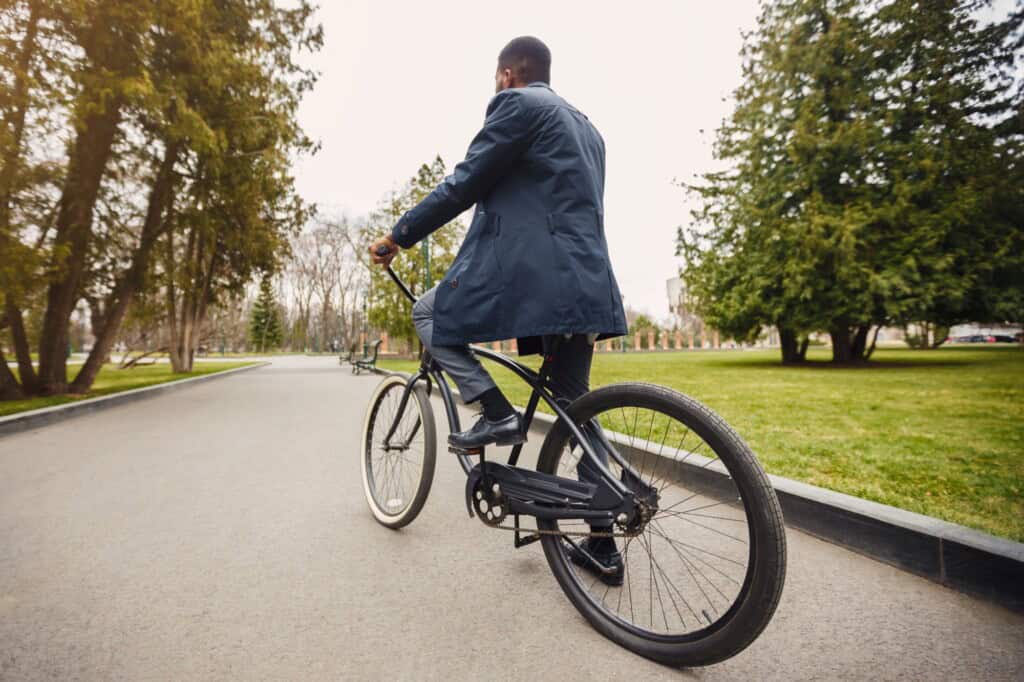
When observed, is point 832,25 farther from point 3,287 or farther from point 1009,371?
point 3,287

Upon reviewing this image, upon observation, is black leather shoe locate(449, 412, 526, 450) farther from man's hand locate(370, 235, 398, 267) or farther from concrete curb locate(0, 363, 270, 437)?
concrete curb locate(0, 363, 270, 437)

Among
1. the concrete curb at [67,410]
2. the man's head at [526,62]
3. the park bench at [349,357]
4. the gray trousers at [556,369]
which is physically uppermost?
the man's head at [526,62]

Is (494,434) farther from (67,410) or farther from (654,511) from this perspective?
(67,410)

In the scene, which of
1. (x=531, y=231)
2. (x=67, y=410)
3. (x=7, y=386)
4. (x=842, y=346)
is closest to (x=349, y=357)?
(x=7, y=386)

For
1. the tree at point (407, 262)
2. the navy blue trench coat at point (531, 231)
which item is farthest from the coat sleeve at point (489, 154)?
the tree at point (407, 262)

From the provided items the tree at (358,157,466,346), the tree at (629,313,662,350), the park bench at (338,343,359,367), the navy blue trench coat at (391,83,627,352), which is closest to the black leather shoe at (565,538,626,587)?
the navy blue trench coat at (391,83,627,352)

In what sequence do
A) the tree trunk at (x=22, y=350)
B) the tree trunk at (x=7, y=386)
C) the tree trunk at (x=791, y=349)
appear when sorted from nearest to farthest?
the tree trunk at (x=7, y=386)
the tree trunk at (x=22, y=350)
the tree trunk at (x=791, y=349)

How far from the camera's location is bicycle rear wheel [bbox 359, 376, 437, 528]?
280 cm

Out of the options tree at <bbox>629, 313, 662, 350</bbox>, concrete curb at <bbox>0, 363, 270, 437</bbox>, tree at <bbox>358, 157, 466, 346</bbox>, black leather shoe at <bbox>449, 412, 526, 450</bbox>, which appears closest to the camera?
black leather shoe at <bbox>449, 412, 526, 450</bbox>

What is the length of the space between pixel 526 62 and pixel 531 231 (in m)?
0.84

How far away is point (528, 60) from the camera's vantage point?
2.32m

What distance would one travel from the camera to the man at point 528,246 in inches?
77.4

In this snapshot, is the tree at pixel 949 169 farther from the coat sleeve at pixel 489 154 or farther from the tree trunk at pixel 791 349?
the coat sleeve at pixel 489 154

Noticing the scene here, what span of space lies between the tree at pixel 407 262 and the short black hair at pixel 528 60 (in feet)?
76.8
